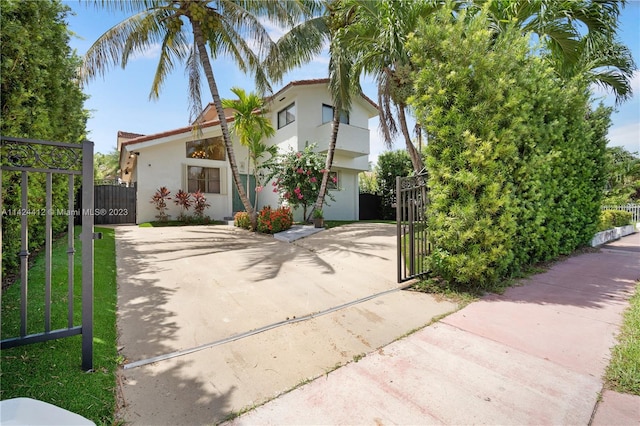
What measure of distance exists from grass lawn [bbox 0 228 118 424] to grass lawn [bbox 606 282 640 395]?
4.05 meters

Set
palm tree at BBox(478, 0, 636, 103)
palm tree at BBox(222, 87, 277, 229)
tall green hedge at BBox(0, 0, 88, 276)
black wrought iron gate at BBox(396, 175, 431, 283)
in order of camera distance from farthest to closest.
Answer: palm tree at BBox(222, 87, 277, 229)
palm tree at BBox(478, 0, 636, 103)
black wrought iron gate at BBox(396, 175, 431, 283)
tall green hedge at BBox(0, 0, 88, 276)

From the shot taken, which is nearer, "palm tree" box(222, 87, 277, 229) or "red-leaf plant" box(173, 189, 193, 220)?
"palm tree" box(222, 87, 277, 229)

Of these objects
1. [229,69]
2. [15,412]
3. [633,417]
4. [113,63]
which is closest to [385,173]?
[229,69]

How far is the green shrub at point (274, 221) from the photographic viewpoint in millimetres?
11008

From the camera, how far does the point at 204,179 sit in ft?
52.6

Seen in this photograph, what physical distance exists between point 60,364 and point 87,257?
0.95 metres

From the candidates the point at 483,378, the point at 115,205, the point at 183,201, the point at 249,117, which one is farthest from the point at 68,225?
the point at 115,205

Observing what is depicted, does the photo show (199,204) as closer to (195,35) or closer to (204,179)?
(204,179)

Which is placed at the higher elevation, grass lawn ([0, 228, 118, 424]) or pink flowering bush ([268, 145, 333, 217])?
pink flowering bush ([268, 145, 333, 217])

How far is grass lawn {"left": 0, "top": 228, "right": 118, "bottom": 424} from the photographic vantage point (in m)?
2.11

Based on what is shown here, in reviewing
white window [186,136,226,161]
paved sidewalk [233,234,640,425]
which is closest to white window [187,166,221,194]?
white window [186,136,226,161]

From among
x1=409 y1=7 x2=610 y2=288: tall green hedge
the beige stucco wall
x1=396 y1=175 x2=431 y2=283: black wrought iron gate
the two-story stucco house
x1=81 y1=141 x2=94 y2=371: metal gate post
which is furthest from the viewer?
the two-story stucco house

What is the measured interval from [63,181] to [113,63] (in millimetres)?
5614

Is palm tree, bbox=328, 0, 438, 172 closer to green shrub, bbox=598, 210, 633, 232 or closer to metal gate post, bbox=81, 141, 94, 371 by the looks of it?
metal gate post, bbox=81, 141, 94, 371
